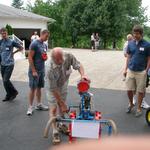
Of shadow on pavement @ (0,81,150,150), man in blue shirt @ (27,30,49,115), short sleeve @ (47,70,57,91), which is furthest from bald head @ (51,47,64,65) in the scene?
man in blue shirt @ (27,30,49,115)

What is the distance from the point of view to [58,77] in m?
5.25

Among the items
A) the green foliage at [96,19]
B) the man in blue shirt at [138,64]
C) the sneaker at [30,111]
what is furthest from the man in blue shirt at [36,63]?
the green foliage at [96,19]

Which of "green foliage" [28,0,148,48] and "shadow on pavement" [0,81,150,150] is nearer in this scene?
"shadow on pavement" [0,81,150,150]

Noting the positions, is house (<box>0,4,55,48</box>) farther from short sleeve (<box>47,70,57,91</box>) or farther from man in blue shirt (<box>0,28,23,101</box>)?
short sleeve (<box>47,70,57,91</box>)

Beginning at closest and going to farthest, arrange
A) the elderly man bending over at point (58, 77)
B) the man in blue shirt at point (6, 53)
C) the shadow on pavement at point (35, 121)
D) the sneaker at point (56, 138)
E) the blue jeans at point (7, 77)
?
the elderly man bending over at point (58, 77) < the sneaker at point (56, 138) < the shadow on pavement at point (35, 121) < the man in blue shirt at point (6, 53) < the blue jeans at point (7, 77)

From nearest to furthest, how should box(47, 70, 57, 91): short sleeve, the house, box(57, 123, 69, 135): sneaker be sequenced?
box(47, 70, 57, 91): short sleeve
box(57, 123, 69, 135): sneaker
the house

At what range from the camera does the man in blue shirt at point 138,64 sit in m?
6.88

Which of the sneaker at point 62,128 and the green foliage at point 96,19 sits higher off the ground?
the green foliage at point 96,19

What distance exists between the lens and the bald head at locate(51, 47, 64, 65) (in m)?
4.80

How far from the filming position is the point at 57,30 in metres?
44.2

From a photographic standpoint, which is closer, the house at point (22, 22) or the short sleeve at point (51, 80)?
the short sleeve at point (51, 80)

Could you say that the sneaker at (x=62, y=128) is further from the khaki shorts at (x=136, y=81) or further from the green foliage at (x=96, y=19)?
the green foliage at (x=96, y=19)

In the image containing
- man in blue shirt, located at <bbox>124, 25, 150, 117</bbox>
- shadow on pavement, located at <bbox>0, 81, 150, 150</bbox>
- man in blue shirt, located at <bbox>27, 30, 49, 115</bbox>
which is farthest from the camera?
man in blue shirt, located at <bbox>27, 30, 49, 115</bbox>

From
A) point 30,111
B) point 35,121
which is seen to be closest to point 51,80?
point 35,121
